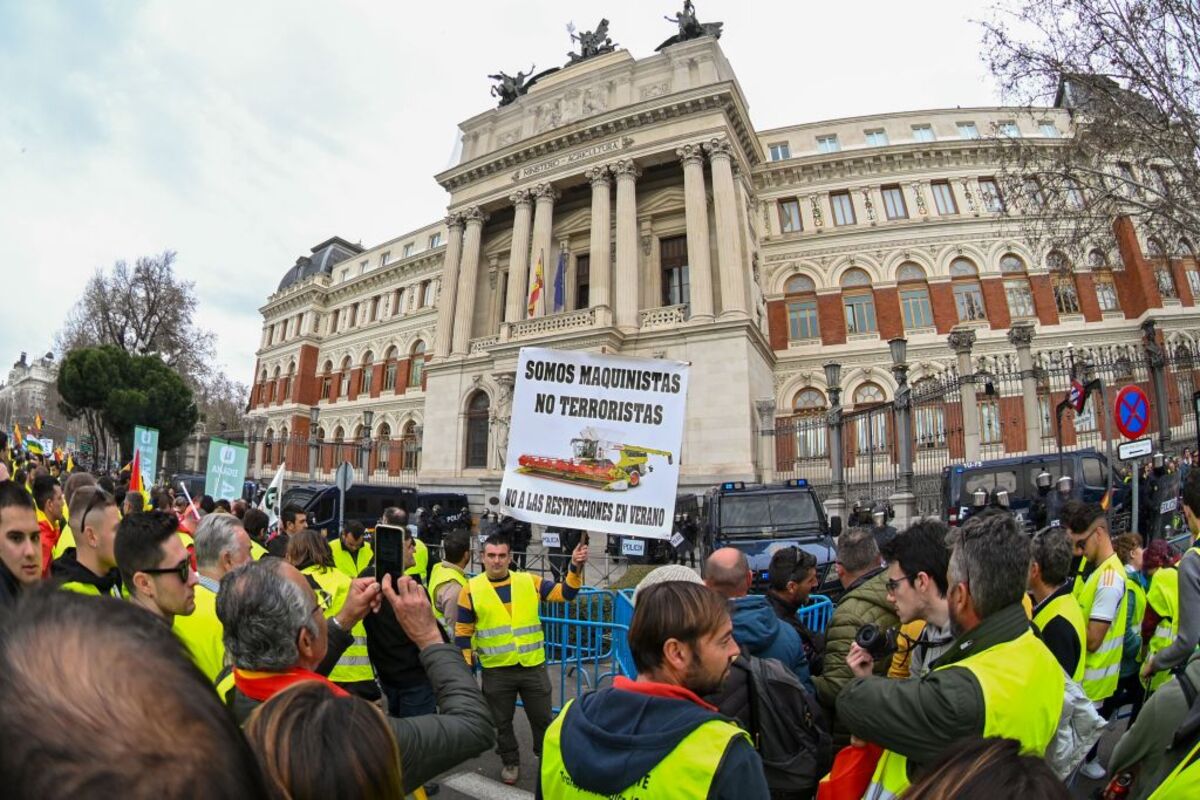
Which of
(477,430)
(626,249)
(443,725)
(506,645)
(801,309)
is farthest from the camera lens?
(801,309)

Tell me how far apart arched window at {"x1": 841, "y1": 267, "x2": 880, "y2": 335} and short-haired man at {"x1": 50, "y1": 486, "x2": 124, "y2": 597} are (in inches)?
1056

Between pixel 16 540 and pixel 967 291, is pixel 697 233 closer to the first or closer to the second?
pixel 967 291

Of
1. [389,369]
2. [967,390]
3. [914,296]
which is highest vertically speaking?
[914,296]

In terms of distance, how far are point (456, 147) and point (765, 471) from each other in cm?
2183

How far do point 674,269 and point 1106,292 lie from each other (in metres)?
18.0

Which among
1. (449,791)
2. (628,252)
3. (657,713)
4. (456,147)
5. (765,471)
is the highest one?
(456,147)

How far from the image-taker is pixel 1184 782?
1438 mm

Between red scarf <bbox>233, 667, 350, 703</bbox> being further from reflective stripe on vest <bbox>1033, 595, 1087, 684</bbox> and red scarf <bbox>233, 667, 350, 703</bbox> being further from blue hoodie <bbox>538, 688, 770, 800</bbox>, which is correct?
reflective stripe on vest <bbox>1033, 595, 1087, 684</bbox>

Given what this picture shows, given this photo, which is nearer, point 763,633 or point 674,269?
point 763,633

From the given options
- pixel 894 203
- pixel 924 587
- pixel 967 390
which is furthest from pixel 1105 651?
pixel 894 203

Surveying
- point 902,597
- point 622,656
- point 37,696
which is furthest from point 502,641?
point 37,696

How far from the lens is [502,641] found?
4.52 meters

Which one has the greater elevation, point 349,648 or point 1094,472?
point 1094,472

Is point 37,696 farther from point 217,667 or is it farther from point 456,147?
point 456,147
